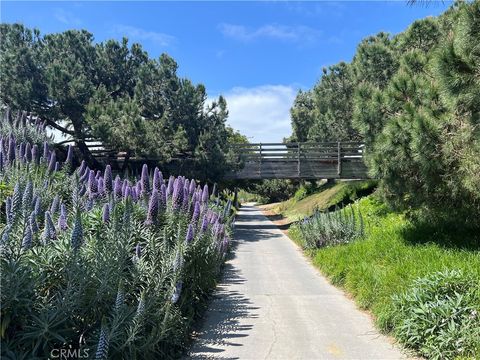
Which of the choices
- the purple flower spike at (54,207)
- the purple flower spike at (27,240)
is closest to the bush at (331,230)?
the purple flower spike at (54,207)

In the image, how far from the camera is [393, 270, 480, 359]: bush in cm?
420

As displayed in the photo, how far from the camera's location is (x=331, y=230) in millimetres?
11594

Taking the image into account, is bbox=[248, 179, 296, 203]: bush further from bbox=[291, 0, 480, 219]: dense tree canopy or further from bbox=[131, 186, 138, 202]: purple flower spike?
bbox=[131, 186, 138, 202]: purple flower spike

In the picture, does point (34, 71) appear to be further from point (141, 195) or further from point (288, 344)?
point (288, 344)

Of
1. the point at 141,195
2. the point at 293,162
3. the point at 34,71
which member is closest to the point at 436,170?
the point at 141,195

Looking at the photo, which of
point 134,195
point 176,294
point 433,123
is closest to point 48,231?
point 176,294

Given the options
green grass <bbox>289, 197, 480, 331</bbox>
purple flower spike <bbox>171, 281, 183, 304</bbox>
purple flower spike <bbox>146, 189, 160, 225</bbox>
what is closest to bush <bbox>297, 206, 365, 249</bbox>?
green grass <bbox>289, 197, 480, 331</bbox>

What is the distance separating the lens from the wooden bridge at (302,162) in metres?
21.7

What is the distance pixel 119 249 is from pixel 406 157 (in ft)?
18.3

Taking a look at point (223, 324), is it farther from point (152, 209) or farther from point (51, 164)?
point (51, 164)

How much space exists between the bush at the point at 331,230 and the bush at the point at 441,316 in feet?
19.2

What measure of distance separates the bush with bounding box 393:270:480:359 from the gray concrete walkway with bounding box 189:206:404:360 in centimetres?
32

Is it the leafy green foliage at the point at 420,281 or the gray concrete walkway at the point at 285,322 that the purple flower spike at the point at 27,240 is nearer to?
the gray concrete walkway at the point at 285,322

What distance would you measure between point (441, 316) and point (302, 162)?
57.7ft
